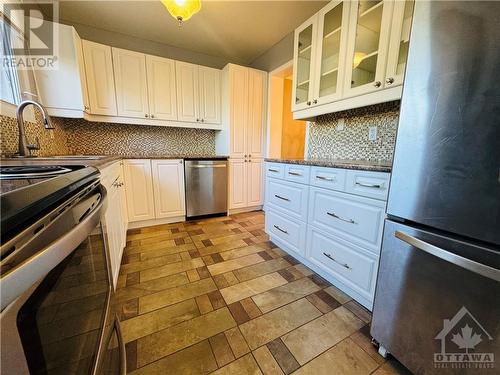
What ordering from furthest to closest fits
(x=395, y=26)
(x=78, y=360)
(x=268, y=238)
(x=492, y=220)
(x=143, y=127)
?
(x=143, y=127)
(x=268, y=238)
(x=395, y=26)
(x=492, y=220)
(x=78, y=360)

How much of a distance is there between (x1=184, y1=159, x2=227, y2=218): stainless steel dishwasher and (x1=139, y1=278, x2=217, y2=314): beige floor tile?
143cm

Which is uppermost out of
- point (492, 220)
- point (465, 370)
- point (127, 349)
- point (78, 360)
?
point (492, 220)

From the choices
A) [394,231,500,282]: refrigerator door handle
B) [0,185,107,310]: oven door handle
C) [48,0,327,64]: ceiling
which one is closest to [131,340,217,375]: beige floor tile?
[0,185,107,310]: oven door handle

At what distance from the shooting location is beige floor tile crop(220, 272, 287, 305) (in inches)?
55.6

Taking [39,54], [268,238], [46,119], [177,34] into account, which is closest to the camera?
[46,119]

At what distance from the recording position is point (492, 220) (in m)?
0.65

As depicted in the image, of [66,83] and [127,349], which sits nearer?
[127,349]

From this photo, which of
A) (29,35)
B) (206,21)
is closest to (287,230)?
(206,21)

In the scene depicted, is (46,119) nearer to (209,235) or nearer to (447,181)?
(209,235)

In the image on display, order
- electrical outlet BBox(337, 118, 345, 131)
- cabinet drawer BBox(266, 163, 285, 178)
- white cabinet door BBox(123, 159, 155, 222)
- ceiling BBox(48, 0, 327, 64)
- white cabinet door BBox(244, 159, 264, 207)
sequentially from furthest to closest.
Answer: white cabinet door BBox(244, 159, 264, 207) → white cabinet door BBox(123, 159, 155, 222) → ceiling BBox(48, 0, 327, 64) → electrical outlet BBox(337, 118, 345, 131) → cabinet drawer BBox(266, 163, 285, 178)

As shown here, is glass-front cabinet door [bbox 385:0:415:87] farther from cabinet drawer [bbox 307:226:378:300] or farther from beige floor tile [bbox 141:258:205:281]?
beige floor tile [bbox 141:258:205:281]

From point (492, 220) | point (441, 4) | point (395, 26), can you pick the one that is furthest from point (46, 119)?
point (395, 26)

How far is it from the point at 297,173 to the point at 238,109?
1.70 meters

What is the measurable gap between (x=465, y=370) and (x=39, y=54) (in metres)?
3.60
